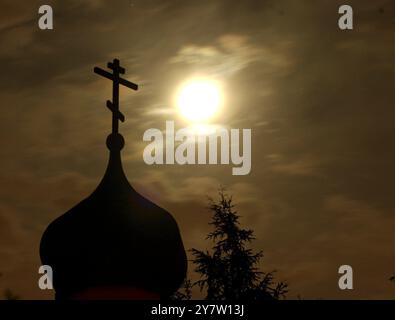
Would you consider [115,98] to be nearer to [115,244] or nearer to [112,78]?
[112,78]

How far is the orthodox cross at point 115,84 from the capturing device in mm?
21562

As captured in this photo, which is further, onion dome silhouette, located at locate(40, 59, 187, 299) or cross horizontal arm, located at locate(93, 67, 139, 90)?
cross horizontal arm, located at locate(93, 67, 139, 90)

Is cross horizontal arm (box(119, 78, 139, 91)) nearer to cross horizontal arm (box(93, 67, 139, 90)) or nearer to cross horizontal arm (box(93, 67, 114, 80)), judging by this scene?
cross horizontal arm (box(93, 67, 139, 90))

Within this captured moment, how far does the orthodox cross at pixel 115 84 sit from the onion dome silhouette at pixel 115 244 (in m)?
0.02

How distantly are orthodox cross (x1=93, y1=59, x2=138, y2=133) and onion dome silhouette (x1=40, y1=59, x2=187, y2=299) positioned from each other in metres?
0.02

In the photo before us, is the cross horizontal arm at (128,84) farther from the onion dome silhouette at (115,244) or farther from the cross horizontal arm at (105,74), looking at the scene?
the cross horizontal arm at (105,74)

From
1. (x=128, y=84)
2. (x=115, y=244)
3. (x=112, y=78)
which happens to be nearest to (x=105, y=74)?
(x=112, y=78)

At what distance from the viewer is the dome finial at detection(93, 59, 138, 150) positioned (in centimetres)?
2155

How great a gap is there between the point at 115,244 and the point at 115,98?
353 centimetres

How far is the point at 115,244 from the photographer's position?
20188 millimetres
